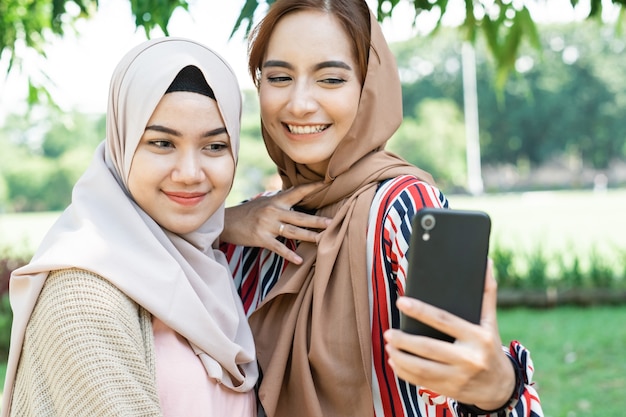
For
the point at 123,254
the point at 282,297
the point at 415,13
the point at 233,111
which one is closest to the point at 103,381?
the point at 123,254

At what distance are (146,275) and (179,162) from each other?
0.95 ft

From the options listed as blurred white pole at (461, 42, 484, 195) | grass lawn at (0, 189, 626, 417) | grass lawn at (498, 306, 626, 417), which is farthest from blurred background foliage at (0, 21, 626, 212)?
grass lawn at (498, 306, 626, 417)

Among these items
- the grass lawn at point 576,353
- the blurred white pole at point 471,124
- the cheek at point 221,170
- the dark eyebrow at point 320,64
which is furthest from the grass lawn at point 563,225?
the blurred white pole at point 471,124

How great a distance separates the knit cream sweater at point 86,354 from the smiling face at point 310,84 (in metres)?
0.68

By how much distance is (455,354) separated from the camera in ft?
4.24

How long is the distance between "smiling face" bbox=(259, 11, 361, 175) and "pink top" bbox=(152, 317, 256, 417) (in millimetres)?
617

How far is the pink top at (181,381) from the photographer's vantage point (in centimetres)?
167

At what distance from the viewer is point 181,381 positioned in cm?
168

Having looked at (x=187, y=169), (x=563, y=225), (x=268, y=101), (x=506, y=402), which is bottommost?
(x=563, y=225)

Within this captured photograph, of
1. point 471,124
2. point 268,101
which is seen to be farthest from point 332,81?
point 471,124

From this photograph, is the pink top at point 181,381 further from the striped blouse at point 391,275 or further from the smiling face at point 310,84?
the smiling face at point 310,84

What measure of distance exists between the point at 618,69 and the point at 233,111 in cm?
5184

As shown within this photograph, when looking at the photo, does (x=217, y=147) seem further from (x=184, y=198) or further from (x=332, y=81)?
(x=332, y=81)

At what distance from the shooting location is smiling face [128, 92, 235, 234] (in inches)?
68.6
